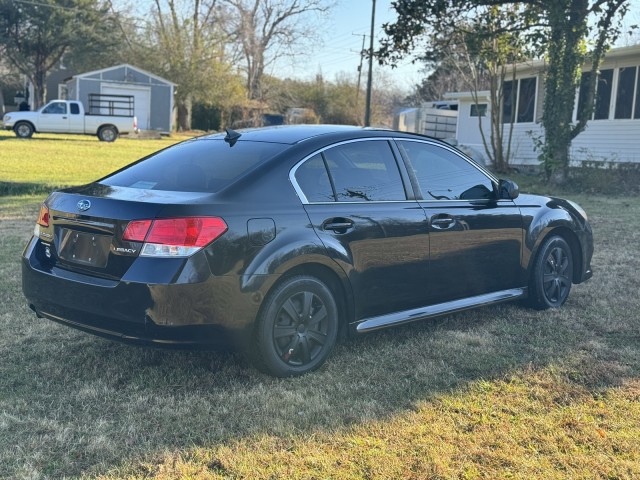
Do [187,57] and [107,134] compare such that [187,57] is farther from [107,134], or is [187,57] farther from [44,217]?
[44,217]

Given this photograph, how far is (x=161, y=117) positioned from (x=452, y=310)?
141 feet

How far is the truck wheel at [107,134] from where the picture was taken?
3256cm

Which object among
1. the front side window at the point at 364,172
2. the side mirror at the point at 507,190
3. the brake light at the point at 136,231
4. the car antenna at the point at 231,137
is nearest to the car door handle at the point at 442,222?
the front side window at the point at 364,172

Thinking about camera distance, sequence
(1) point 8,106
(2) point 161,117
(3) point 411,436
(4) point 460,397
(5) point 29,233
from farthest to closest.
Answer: (1) point 8,106 → (2) point 161,117 → (5) point 29,233 → (4) point 460,397 → (3) point 411,436

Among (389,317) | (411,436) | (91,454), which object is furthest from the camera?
(389,317)

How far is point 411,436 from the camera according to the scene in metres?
3.33

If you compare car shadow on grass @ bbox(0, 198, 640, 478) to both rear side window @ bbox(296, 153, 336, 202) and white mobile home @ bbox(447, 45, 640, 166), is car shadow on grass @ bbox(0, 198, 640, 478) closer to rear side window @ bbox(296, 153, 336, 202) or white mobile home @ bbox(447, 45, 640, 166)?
rear side window @ bbox(296, 153, 336, 202)

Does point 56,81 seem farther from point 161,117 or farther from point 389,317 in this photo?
point 389,317

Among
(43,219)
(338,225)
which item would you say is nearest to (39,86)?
(43,219)

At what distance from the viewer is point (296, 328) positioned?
4.05 meters

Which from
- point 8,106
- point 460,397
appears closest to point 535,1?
point 460,397

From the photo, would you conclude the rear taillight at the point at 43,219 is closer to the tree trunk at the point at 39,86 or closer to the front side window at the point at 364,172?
the front side window at the point at 364,172

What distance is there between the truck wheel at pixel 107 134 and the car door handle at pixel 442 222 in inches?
1191

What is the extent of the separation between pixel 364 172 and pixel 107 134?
30452mm
